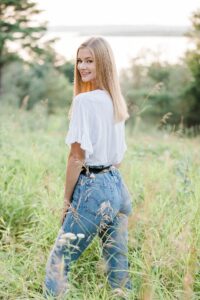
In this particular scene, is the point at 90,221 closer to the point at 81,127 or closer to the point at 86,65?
the point at 81,127

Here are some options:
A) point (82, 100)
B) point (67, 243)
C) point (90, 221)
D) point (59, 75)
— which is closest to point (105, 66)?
point (82, 100)

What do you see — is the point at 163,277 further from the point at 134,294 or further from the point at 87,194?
the point at 87,194

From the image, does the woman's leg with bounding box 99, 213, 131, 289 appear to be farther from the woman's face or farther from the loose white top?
the woman's face

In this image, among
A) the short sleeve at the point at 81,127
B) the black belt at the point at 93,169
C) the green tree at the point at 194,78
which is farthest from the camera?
the green tree at the point at 194,78

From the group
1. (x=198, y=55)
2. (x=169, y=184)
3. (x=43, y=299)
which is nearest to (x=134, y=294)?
(x=43, y=299)

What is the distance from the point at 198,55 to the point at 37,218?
30.6ft

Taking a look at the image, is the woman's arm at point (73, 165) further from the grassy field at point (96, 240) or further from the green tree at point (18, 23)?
the green tree at point (18, 23)

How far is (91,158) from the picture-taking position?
278 centimetres

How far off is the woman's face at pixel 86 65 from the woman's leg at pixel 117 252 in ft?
2.48

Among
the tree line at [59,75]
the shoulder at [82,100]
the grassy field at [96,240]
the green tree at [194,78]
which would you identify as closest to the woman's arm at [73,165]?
the shoulder at [82,100]

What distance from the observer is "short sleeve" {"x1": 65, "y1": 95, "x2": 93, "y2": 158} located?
2.66 metres

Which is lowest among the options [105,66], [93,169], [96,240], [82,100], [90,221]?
[96,240]

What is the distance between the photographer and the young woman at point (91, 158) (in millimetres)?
2697

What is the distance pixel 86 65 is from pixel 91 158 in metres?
0.49
